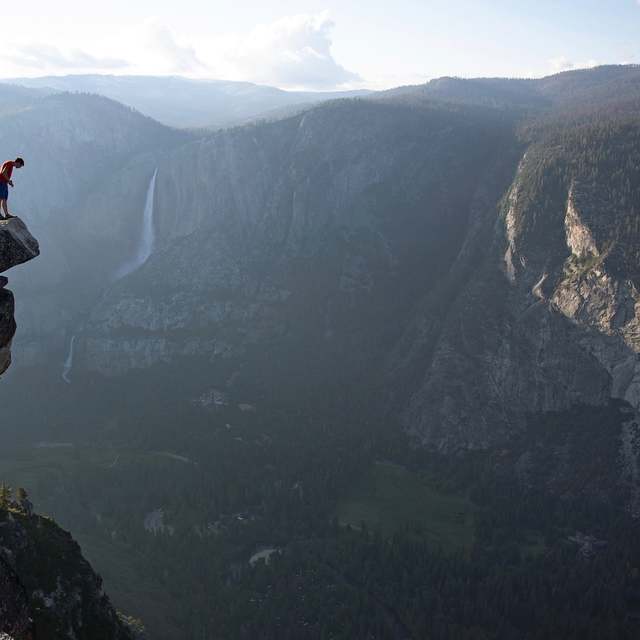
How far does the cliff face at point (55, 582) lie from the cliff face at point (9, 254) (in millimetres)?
27381

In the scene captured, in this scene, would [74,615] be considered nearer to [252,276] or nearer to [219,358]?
[219,358]

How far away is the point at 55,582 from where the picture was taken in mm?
55000

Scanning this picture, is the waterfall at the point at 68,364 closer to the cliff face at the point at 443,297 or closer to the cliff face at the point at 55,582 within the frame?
the cliff face at the point at 443,297

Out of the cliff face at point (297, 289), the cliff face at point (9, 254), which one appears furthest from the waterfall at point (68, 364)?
the cliff face at point (9, 254)

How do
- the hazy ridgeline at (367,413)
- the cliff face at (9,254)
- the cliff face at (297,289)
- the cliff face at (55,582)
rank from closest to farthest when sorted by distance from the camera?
1. the cliff face at (9,254)
2. the cliff face at (55,582)
3. the hazy ridgeline at (367,413)
4. the cliff face at (297,289)

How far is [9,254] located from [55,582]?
36201mm

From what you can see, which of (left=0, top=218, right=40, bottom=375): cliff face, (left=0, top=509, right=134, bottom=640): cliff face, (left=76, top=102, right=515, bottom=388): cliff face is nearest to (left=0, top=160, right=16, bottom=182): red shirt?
(left=0, top=218, right=40, bottom=375): cliff face

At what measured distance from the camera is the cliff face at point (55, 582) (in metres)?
51.9

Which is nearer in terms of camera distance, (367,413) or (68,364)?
(367,413)

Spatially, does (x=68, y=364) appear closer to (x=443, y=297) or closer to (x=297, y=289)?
(x=297, y=289)

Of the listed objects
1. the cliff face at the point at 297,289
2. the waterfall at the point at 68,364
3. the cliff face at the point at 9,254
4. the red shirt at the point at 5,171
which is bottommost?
the waterfall at the point at 68,364

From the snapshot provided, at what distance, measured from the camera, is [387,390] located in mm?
152750

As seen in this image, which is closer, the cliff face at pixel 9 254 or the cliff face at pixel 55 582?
the cliff face at pixel 9 254

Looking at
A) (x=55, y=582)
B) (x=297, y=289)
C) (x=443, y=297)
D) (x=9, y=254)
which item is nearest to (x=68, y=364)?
(x=297, y=289)
